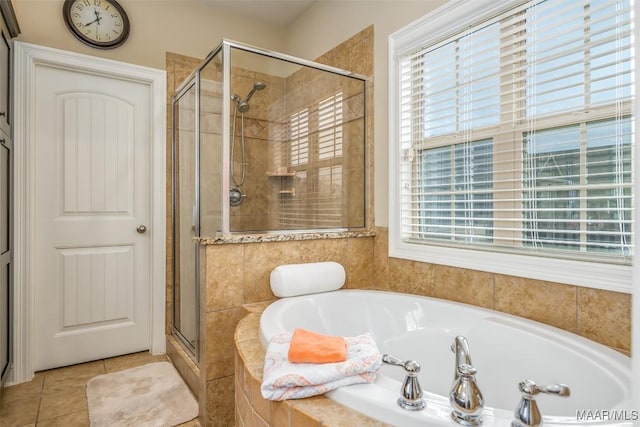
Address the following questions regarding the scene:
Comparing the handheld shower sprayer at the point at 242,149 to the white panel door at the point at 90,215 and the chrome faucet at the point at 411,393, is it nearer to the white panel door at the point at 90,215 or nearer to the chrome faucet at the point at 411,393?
the white panel door at the point at 90,215

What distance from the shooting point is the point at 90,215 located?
8.24ft

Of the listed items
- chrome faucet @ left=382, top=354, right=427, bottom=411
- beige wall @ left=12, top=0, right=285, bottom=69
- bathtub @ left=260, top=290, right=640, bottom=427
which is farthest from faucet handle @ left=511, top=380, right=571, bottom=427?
beige wall @ left=12, top=0, right=285, bottom=69

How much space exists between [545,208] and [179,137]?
231cm

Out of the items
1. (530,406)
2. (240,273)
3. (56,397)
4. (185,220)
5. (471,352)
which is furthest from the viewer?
(185,220)

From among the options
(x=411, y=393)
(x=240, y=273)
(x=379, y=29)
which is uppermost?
(x=379, y=29)

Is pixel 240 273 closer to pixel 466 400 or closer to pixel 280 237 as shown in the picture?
pixel 280 237

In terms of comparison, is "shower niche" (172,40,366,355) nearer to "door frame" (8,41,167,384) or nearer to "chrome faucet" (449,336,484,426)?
"door frame" (8,41,167,384)

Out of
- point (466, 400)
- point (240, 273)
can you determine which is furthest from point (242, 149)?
point (466, 400)

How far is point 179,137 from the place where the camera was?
101 inches

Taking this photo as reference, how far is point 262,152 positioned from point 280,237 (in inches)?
19.4

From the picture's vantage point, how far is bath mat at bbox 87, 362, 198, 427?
1812mm

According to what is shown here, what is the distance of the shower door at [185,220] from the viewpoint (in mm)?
2168

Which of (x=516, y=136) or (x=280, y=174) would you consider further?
(x=280, y=174)

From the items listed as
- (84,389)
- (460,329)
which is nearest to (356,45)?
(460,329)
